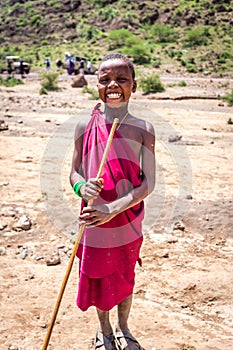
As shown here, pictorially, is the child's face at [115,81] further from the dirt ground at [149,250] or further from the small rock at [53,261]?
the small rock at [53,261]

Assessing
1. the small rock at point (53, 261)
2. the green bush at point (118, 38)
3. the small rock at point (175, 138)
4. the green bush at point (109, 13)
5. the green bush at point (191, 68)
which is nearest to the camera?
the small rock at point (53, 261)

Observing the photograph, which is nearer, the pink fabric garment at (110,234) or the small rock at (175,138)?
the pink fabric garment at (110,234)

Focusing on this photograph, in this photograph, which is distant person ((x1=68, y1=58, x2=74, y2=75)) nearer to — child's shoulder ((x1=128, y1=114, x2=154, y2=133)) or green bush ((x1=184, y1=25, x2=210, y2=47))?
green bush ((x1=184, y1=25, x2=210, y2=47))

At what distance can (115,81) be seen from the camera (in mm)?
1898

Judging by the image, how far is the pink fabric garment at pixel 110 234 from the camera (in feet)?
6.38

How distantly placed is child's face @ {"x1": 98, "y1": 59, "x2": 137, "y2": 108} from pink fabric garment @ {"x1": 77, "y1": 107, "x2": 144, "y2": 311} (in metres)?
0.12

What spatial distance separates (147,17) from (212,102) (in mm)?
31297

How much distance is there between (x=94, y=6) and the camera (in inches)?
1911

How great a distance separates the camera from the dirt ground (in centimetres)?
258

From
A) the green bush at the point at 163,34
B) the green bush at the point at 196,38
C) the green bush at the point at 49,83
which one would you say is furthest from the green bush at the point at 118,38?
the green bush at the point at 49,83

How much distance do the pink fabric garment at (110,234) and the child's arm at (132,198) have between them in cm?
4

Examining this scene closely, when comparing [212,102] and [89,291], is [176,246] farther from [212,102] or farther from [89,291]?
[212,102]

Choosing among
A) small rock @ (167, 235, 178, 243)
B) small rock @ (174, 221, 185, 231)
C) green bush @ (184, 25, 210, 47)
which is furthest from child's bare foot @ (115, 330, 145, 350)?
green bush @ (184, 25, 210, 47)

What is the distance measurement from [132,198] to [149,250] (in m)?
1.88
